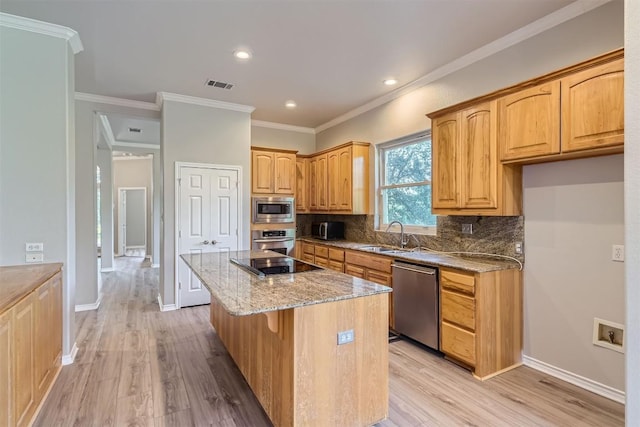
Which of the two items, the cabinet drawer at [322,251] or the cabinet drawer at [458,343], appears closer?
the cabinet drawer at [458,343]

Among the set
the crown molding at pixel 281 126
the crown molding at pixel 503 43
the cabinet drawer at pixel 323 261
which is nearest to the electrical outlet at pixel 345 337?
the cabinet drawer at pixel 323 261

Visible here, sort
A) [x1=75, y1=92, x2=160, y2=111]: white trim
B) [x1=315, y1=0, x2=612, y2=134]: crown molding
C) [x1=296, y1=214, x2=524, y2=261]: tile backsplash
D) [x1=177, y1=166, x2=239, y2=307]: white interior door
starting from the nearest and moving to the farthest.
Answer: [x1=315, y1=0, x2=612, y2=134]: crown molding
[x1=296, y1=214, x2=524, y2=261]: tile backsplash
[x1=75, y1=92, x2=160, y2=111]: white trim
[x1=177, y1=166, x2=239, y2=307]: white interior door

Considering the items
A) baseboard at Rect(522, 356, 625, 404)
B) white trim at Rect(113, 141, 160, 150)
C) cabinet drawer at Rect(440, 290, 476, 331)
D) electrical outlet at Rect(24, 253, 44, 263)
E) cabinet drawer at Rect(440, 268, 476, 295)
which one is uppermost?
white trim at Rect(113, 141, 160, 150)

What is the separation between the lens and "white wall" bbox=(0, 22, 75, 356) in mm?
2629

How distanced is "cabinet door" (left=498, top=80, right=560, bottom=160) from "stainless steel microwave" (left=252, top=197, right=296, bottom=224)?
11.0 ft

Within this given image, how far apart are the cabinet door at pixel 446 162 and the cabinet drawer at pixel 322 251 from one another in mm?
1831

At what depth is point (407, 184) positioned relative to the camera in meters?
4.23

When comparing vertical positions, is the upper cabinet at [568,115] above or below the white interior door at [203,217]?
above

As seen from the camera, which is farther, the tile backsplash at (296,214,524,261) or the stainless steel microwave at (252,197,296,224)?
the stainless steel microwave at (252,197,296,224)

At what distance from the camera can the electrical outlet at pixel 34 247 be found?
2.68 meters

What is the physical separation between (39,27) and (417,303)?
164 inches

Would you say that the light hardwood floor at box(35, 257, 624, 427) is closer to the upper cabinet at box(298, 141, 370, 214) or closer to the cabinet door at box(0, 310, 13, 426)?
the cabinet door at box(0, 310, 13, 426)

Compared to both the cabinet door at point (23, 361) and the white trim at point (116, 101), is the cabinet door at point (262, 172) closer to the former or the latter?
the white trim at point (116, 101)

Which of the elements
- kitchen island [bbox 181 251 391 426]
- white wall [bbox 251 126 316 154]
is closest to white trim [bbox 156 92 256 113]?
white wall [bbox 251 126 316 154]
